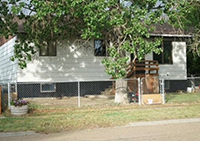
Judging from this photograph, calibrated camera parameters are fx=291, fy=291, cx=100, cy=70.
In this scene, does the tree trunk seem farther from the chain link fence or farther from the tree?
the tree

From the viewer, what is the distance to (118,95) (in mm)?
15336

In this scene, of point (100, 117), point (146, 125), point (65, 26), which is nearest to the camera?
point (146, 125)

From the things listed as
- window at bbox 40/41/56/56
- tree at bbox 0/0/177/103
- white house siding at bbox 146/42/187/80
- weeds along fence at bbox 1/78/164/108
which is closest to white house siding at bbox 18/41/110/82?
window at bbox 40/41/56/56

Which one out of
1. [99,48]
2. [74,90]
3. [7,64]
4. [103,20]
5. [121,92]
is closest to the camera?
[103,20]

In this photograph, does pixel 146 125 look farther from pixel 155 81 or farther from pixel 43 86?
pixel 43 86

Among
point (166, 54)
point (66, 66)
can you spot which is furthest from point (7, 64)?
point (166, 54)

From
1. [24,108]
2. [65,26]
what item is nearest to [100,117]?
[24,108]

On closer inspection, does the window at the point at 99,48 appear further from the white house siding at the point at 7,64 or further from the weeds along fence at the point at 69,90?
the white house siding at the point at 7,64

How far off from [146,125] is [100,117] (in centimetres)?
197

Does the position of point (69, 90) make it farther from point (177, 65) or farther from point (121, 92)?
point (177, 65)

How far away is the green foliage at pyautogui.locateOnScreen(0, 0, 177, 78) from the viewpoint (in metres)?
12.0

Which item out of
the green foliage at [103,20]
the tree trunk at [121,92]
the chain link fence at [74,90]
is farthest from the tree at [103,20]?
the chain link fence at [74,90]

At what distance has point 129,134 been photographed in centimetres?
812

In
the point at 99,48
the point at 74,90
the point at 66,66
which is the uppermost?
the point at 99,48
